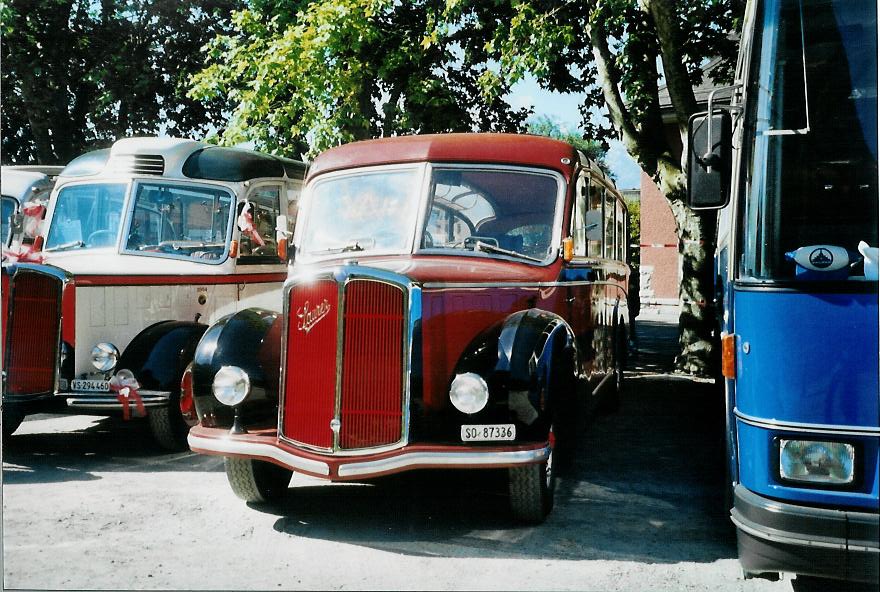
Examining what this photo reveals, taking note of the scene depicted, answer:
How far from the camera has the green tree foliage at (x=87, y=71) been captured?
6570 mm

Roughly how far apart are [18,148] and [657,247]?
11.0 meters

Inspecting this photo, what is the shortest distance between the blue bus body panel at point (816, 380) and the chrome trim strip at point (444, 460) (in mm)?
1198

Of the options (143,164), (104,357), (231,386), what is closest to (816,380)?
(231,386)

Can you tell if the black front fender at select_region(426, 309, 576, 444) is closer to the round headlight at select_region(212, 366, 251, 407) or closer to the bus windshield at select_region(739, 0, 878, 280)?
the round headlight at select_region(212, 366, 251, 407)

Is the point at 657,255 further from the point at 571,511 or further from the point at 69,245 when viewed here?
the point at 571,511

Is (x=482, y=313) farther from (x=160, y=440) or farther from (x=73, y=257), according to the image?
(x=73, y=257)

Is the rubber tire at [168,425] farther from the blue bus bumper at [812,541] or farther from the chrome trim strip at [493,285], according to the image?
the blue bus bumper at [812,541]

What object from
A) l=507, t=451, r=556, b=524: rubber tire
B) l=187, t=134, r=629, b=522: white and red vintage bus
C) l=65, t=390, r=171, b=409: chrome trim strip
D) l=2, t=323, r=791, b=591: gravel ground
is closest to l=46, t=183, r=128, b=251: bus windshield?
l=65, t=390, r=171, b=409: chrome trim strip

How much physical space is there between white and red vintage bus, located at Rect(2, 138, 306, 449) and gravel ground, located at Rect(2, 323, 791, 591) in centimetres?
54

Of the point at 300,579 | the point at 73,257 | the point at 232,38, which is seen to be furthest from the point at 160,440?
the point at 232,38

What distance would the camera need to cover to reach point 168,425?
21.2 ft

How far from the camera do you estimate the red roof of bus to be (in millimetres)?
5504

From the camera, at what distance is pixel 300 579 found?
157 inches

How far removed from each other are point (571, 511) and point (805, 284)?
2280 mm
